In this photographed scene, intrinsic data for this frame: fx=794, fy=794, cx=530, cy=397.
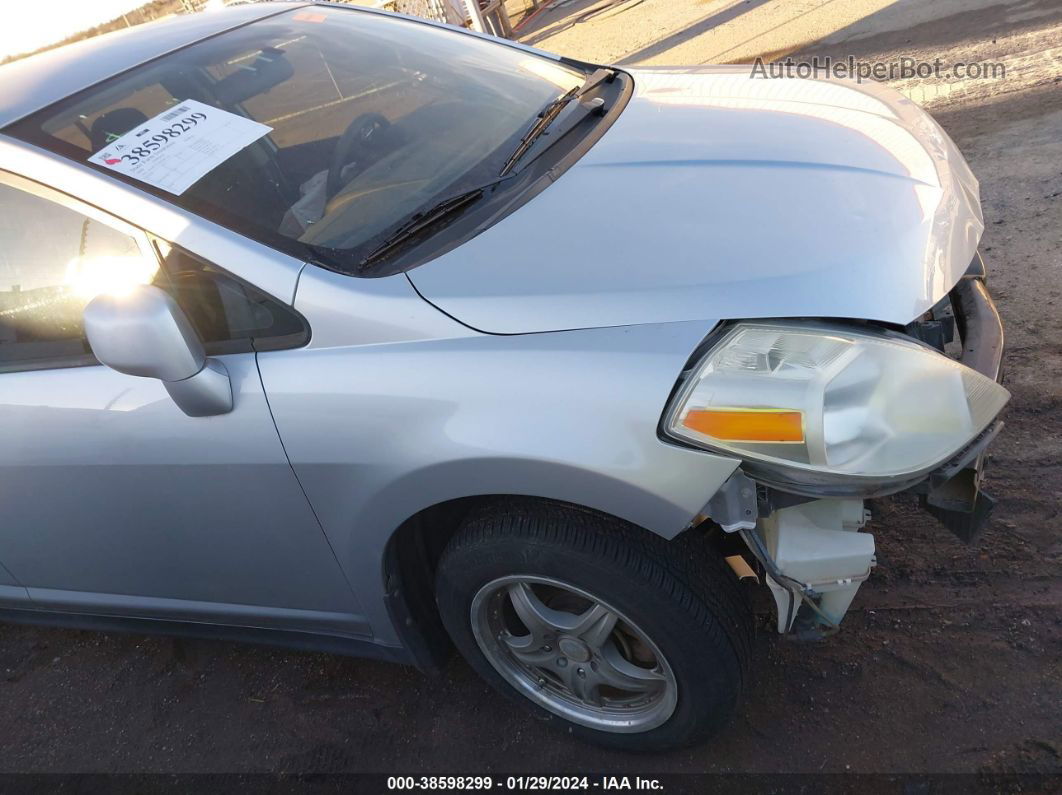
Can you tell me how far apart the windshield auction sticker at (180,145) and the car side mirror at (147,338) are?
0.35 m

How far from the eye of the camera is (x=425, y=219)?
6.45 feet

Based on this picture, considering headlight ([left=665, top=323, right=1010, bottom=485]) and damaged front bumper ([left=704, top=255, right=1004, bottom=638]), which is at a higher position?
headlight ([left=665, top=323, right=1010, bottom=485])

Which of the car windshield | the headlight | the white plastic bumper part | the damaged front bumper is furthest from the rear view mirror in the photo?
the white plastic bumper part

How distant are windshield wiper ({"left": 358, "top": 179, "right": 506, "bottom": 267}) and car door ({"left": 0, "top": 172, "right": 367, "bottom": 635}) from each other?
25 centimetres

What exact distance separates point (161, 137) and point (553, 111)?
44.4 inches

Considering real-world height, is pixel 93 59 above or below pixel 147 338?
above

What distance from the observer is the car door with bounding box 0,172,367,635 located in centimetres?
186

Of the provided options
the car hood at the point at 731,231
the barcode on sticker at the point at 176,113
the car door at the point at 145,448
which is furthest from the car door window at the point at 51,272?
the car hood at the point at 731,231

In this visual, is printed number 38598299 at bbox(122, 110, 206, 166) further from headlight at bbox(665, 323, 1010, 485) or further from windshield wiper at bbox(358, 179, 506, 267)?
headlight at bbox(665, 323, 1010, 485)

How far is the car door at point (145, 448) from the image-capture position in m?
1.86

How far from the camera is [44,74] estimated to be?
221 cm

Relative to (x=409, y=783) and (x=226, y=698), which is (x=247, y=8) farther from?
(x=409, y=783)

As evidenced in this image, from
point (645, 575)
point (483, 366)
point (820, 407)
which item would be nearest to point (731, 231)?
point (820, 407)

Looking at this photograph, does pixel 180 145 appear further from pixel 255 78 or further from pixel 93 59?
pixel 93 59
